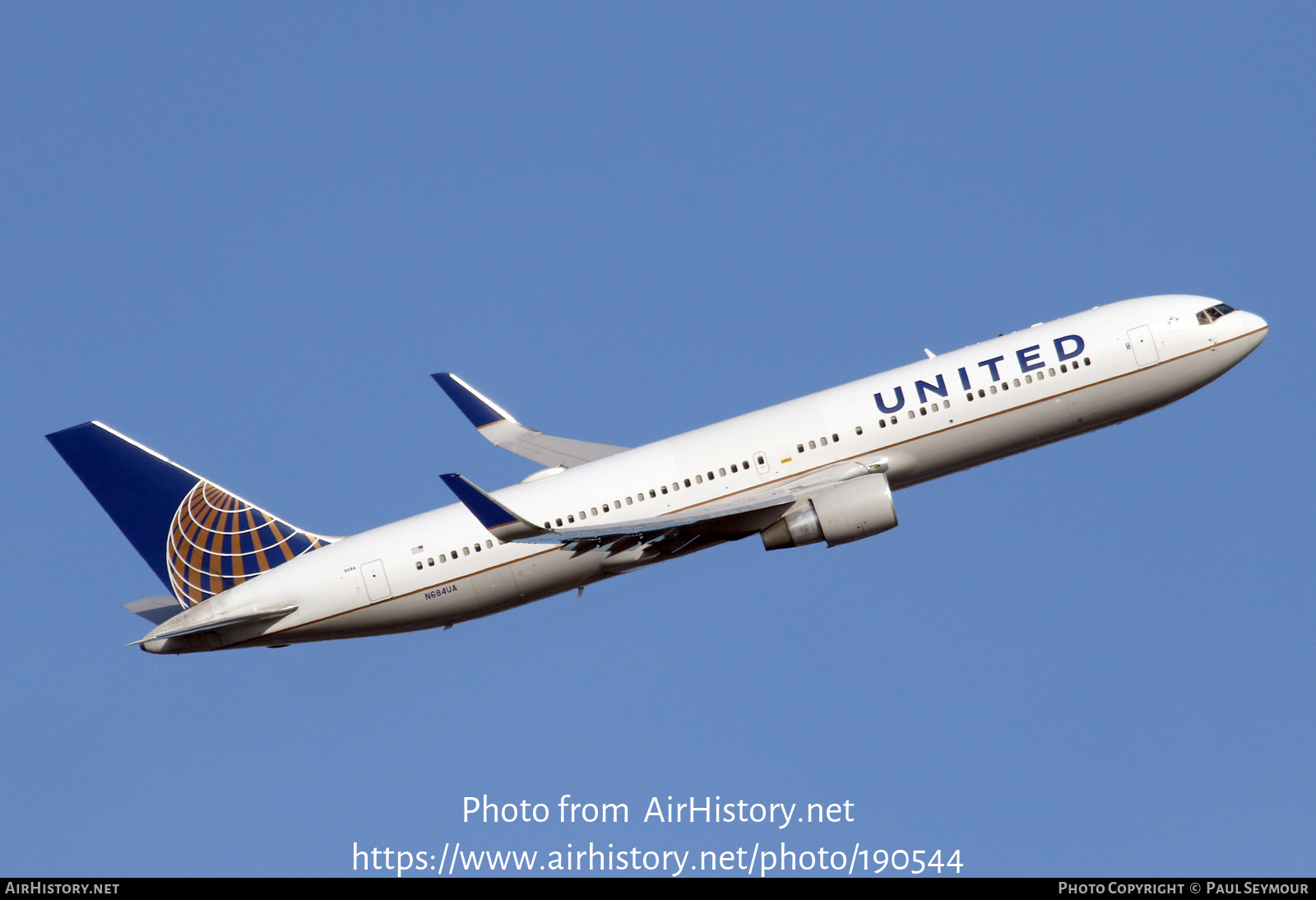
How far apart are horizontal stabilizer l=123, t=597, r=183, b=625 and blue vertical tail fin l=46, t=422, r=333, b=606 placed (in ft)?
2.15

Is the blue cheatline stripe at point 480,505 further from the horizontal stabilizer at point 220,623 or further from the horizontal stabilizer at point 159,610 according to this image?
the horizontal stabilizer at point 159,610

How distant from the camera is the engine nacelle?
1944 inches

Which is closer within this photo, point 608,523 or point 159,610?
point 608,523

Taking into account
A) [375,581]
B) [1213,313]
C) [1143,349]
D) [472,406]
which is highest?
[472,406]

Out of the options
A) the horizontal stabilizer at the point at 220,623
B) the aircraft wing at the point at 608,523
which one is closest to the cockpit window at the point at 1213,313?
the aircraft wing at the point at 608,523

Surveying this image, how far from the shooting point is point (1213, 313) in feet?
172

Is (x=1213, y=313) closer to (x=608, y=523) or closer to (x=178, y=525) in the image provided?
(x=608, y=523)

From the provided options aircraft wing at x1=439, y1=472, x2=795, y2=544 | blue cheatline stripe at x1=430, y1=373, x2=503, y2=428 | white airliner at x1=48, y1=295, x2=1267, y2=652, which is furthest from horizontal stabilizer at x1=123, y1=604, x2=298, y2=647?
blue cheatline stripe at x1=430, y1=373, x2=503, y2=428

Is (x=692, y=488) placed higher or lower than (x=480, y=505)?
higher

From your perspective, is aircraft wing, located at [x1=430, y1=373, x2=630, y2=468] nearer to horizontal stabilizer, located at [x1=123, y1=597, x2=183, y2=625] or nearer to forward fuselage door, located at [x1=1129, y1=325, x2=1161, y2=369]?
horizontal stabilizer, located at [x1=123, y1=597, x2=183, y2=625]

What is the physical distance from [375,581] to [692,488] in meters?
12.8

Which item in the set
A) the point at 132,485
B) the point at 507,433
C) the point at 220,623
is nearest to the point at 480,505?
the point at 220,623

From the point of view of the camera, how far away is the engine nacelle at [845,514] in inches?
1944
